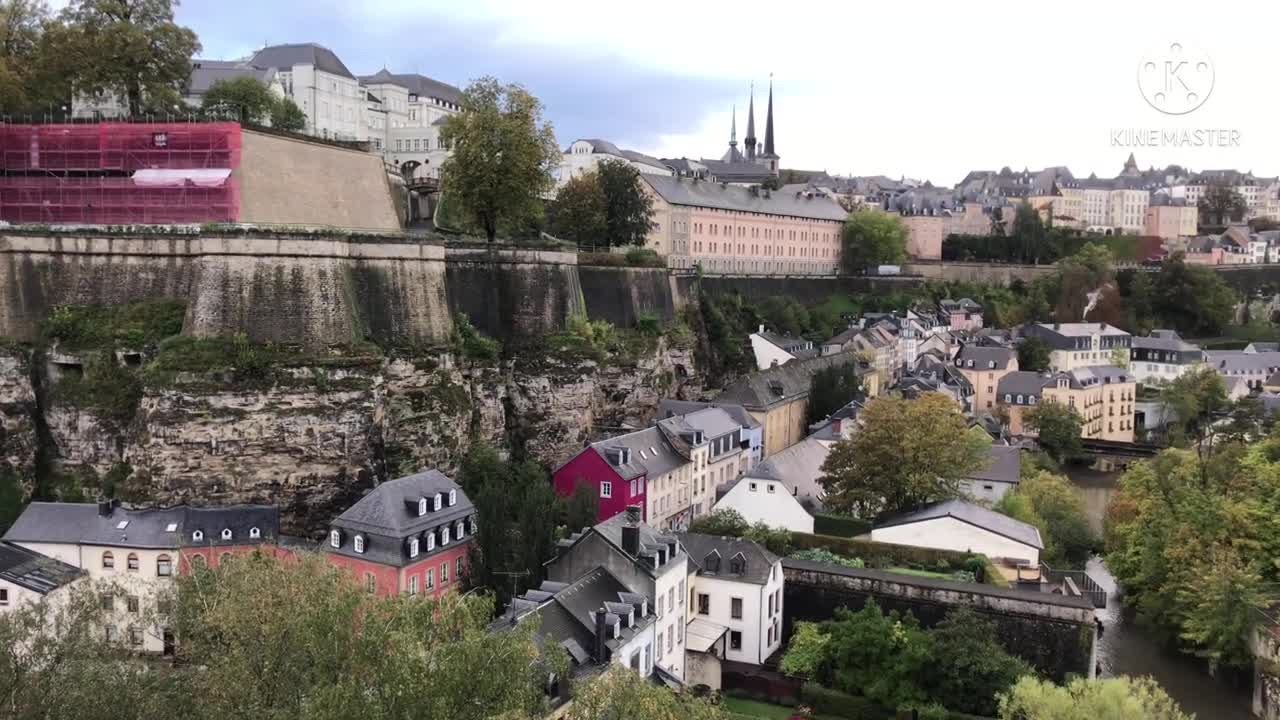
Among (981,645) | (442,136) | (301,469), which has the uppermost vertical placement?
(442,136)

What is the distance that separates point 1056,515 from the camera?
38594 millimetres

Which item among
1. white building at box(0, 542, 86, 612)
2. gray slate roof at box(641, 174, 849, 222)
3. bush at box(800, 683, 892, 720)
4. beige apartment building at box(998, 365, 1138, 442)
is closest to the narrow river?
bush at box(800, 683, 892, 720)

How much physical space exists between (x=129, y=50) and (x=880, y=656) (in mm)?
32204

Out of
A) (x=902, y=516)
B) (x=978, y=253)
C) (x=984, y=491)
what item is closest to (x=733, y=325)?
(x=984, y=491)

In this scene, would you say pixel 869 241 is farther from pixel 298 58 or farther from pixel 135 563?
pixel 135 563

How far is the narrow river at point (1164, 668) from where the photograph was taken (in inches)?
1112

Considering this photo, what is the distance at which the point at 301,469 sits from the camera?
31.3m

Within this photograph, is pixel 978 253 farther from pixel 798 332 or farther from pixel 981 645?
pixel 981 645

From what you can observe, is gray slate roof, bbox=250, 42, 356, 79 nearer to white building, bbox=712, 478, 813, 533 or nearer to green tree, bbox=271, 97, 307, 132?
green tree, bbox=271, 97, 307, 132

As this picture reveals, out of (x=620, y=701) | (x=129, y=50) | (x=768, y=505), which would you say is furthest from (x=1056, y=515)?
(x=129, y=50)

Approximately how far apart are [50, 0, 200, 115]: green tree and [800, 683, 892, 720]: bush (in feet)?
102

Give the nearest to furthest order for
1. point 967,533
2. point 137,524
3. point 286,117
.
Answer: point 137,524, point 967,533, point 286,117

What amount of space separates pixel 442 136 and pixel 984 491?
2652 centimetres

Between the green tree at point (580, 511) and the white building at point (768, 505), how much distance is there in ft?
18.5
